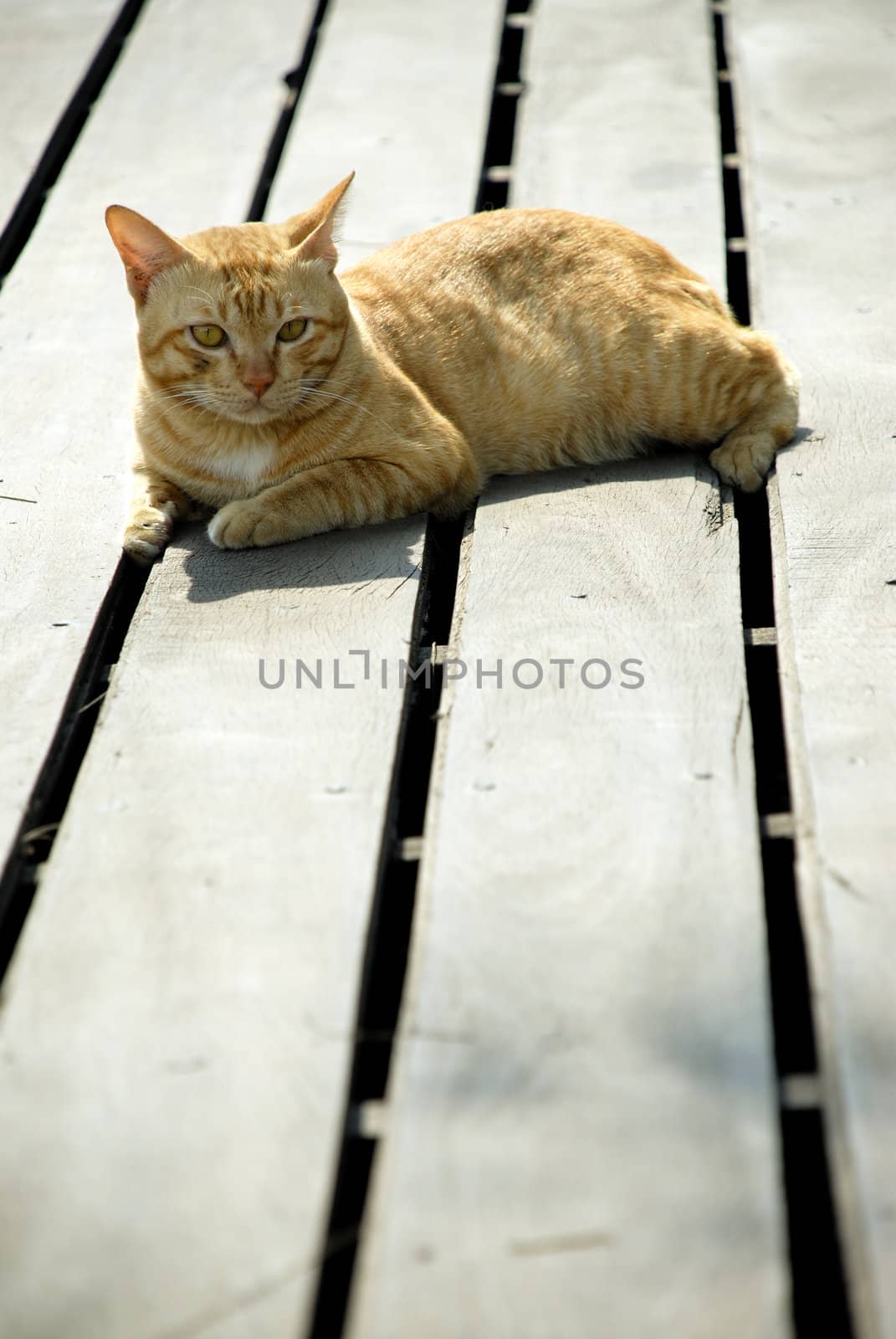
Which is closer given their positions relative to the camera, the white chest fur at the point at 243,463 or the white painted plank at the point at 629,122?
the white chest fur at the point at 243,463

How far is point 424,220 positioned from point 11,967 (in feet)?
8.14

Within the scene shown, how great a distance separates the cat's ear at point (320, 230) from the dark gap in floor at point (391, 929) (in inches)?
22.0

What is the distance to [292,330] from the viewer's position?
97.6 inches

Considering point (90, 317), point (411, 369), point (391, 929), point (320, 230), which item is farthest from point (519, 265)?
point (391, 929)

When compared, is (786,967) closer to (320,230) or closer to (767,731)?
(767,731)

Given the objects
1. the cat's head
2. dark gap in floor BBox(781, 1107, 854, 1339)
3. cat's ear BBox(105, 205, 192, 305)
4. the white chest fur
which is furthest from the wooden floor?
cat's ear BBox(105, 205, 192, 305)

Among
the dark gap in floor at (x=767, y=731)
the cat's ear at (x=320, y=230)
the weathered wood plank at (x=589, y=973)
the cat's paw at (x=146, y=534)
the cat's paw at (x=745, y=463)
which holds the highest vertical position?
the cat's ear at (x=320, y=230)

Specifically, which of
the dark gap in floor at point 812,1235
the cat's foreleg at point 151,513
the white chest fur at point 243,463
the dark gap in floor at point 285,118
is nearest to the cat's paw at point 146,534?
the cat's foreleg at point 151,513

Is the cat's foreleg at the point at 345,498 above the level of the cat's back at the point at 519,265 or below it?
below

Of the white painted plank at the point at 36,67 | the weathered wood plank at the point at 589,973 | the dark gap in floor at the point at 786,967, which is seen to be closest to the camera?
the weathered wood plank at the point at 589,973

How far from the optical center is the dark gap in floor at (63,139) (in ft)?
11.6

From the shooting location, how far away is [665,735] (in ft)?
6.10

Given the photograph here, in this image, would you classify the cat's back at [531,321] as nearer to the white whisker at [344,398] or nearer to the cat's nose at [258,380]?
the white whisker at [344,398]

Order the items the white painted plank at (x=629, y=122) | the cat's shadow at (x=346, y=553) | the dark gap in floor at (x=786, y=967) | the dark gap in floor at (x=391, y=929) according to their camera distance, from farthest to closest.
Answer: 1. the white painted plank at (x=629, y=122)
2. the cat's shadow at (x=346, y=553)
3. the dark gap in floor at (x=786, y=967)
4. the dark gap in floor at (x=391, y=929)
